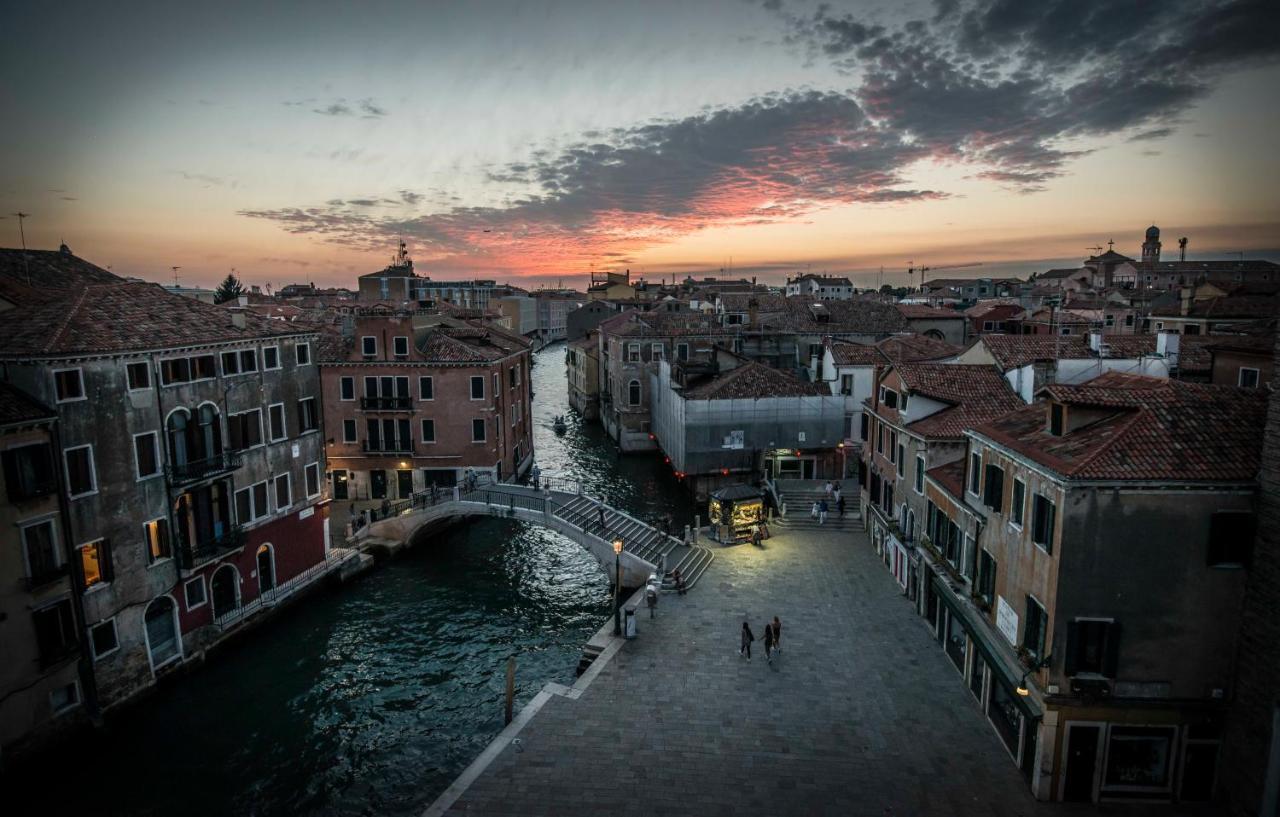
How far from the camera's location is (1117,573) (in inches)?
549

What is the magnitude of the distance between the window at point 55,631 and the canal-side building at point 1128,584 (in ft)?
80.1

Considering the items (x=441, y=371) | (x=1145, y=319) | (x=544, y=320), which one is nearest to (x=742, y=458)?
(x=441, y=371)

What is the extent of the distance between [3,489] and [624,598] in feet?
65.5

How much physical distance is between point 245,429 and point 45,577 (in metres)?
8.33

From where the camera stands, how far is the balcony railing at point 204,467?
2294 centimetres

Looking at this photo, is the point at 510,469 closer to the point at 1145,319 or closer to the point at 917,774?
the point at 917,774

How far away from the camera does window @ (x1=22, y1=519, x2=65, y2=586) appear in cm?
1852

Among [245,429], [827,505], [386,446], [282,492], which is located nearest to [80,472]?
[245,429]

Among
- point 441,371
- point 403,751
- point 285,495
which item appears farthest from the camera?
point 441,371

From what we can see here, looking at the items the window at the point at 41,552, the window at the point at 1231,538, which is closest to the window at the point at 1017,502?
the window at the point at 1231,538

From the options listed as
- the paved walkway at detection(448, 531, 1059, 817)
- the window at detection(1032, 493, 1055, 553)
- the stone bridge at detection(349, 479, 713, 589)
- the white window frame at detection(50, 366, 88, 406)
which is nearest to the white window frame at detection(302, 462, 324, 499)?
the stone bridge at detection(349, 479, 713, 589)

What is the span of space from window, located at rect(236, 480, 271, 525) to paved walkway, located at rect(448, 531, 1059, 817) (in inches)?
572

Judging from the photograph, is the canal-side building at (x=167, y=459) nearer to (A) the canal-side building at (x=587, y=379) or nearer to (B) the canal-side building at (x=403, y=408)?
(B) the canal-side building at (x=403, y=408)

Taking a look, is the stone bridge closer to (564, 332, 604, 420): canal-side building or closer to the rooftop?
the rooftop
